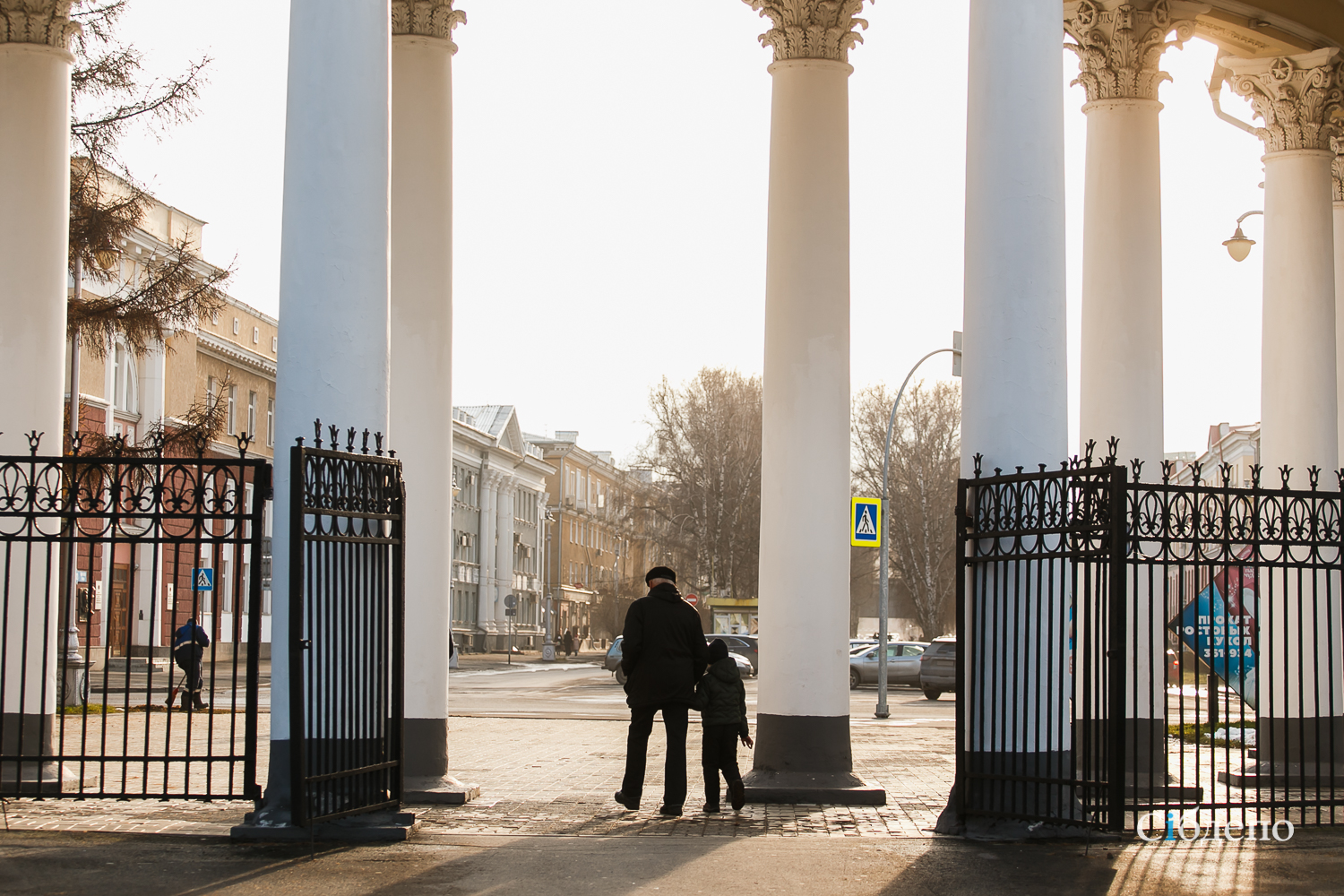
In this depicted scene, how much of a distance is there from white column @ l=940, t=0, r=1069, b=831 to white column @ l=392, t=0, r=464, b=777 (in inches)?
162

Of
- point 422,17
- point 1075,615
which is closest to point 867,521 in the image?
point 422,17

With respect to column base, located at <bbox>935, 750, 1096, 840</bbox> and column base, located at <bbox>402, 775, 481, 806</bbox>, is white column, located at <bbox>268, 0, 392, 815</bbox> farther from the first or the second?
column base, located at <bbox>935, 750, 1096, 840</bbox>

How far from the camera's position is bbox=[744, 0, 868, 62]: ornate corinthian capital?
1223 centimetres

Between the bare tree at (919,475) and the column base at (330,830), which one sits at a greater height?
the bare tree at (919,475)

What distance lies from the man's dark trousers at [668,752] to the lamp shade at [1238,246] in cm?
1448

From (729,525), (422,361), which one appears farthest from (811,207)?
(729,525)

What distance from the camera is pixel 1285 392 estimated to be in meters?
14.3

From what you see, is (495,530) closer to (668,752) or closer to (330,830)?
(668,752)

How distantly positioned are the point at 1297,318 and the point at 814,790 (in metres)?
6.94

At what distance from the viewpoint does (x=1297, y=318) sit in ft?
47.4

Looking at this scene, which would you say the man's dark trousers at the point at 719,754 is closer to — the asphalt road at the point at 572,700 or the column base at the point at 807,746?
the column base at the point at 807,746

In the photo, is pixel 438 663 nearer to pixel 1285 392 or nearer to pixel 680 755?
pixel 680 755

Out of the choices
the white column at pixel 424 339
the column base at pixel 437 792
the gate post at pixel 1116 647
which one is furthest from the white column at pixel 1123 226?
the column base at pixel 437 792

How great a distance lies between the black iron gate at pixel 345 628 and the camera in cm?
866
